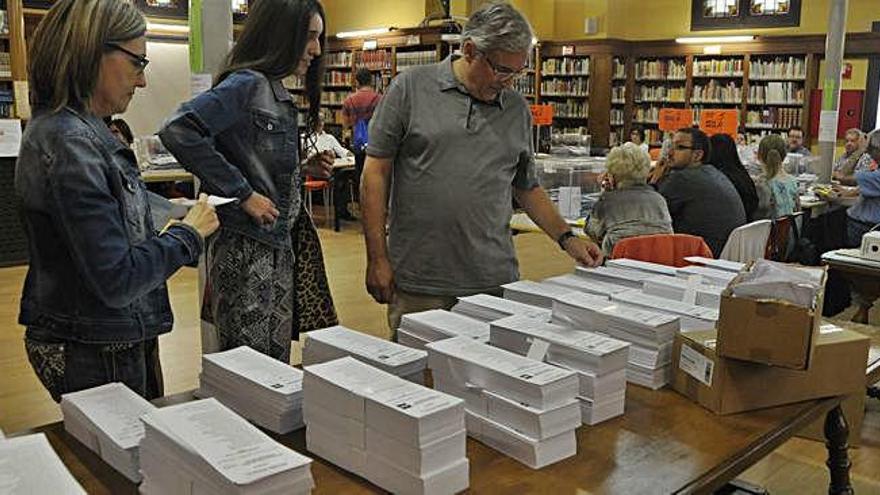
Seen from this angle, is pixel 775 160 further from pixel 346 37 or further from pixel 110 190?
pixel 346 37

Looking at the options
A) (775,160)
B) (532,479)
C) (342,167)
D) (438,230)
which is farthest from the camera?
(342,167)

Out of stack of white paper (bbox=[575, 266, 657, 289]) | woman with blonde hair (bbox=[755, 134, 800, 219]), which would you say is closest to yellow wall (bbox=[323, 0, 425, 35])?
woman with blonde hair (bbox=[755, 134, 800, 219])

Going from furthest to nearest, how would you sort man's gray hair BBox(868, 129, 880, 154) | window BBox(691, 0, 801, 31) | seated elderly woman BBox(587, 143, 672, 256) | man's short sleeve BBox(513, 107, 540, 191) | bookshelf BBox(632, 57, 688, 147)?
bookshelf BBox(632, 57, 688, 147), window BBox(691, 0, 801, 31), man's gray hair BBox(868, 129, 880, 154), seated elderly woman BBox(587, 143, 672, 256), man's short sleeve BBox(513, 107, 540, 191)

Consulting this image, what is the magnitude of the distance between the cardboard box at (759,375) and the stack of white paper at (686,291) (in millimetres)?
275

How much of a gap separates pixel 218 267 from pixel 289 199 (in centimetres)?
25

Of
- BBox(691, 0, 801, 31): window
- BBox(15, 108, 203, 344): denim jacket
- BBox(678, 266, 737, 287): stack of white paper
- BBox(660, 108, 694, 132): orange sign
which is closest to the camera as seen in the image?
BBox(15, 108, 203, 344): denim jacket

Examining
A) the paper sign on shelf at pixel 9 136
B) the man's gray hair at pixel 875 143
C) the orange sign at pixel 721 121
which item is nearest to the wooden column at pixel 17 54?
the paper sign on shelf at pixel 9 136

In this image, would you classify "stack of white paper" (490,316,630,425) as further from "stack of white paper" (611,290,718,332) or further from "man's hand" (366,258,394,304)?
"man's hand" (366,258,394,304)

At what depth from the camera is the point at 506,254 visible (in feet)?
8.16

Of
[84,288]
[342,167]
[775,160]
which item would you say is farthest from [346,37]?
[84,288]

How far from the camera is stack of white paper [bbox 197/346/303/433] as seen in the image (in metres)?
1.47

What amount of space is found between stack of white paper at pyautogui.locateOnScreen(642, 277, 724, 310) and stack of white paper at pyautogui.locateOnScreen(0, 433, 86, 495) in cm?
147

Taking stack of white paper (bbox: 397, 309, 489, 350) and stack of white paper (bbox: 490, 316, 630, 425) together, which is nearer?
stack of white paper (bbox: 490, 316, 630, 425)

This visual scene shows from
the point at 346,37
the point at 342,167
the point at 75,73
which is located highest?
the point at 346,37
